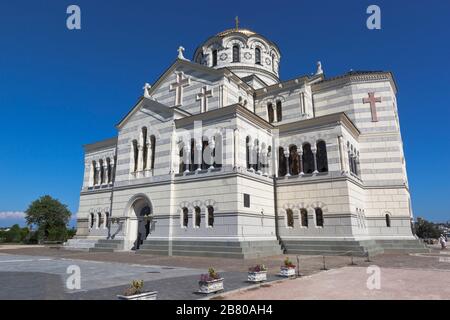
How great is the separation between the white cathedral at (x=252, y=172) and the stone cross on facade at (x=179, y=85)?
0.34 ft

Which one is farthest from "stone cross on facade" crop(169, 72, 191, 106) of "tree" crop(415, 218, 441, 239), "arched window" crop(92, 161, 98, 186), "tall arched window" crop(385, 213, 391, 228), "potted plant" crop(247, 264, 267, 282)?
"tree" crop(415, 218, 441, 239)

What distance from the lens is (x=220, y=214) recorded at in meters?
23.0

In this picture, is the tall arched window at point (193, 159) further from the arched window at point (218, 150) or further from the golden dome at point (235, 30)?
the golden dome at point (235, 30)

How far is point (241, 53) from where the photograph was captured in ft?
126

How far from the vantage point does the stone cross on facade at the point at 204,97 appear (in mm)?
28828

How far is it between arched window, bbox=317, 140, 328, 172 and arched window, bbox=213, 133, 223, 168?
866 centimetres

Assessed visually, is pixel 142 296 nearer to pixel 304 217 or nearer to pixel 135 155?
pixel 304 217

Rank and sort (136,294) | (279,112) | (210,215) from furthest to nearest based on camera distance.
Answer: (279,112)
(210,215)
(136,294)

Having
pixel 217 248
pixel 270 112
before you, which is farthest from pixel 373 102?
pixel 217 248

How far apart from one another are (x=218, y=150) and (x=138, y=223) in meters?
10.4

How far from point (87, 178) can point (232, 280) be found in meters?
28.6
